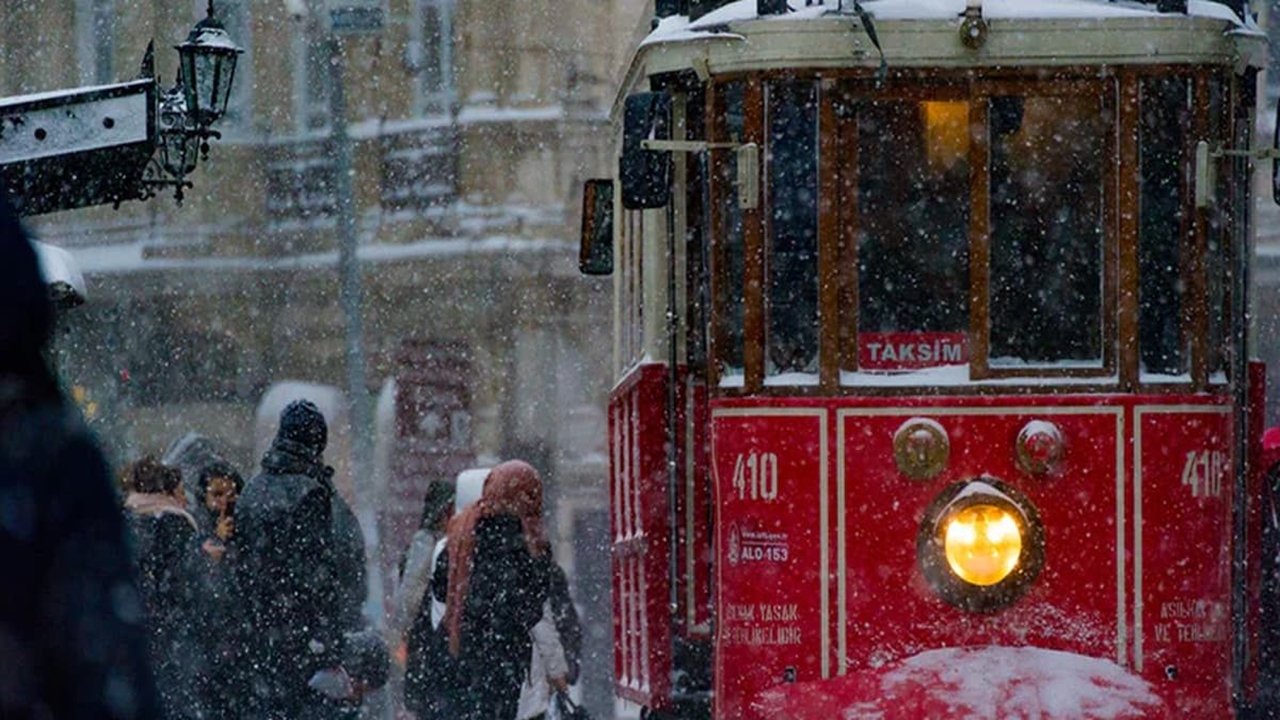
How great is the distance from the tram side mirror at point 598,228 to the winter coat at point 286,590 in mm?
2306

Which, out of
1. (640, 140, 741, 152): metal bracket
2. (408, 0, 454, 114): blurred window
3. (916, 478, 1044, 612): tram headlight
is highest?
(408, 0, 454, 114): blurred window

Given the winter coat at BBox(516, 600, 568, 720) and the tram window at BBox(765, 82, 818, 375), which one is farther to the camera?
the winter coat at BBox(516, 600, 568, 720)

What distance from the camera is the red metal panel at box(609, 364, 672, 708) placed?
26.8 feet

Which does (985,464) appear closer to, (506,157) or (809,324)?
(809,324)

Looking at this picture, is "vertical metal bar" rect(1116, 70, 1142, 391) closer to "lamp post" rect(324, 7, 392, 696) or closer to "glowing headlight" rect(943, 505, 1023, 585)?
"glowing headlight" rect(943, 505, 1023, 585)

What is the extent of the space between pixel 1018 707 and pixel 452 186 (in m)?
18.8

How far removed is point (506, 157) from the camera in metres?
25.1

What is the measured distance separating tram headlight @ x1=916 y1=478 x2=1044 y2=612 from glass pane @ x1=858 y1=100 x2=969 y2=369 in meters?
0.52

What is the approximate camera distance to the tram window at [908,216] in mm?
7730

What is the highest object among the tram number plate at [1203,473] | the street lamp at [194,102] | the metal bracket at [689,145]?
the street lamp at [194,102]

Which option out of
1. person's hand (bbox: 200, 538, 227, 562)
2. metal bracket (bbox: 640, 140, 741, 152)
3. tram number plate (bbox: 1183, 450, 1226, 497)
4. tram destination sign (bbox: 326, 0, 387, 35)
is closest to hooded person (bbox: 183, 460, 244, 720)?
person's hand (bbox: 200, 538, 227, 562)

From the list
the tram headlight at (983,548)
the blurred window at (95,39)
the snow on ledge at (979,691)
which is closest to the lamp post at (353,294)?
the blurred window at (95,39)

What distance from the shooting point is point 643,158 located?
7.80 m

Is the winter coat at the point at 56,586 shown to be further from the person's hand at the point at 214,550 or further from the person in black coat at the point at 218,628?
the person's hand at the point at 214,550
